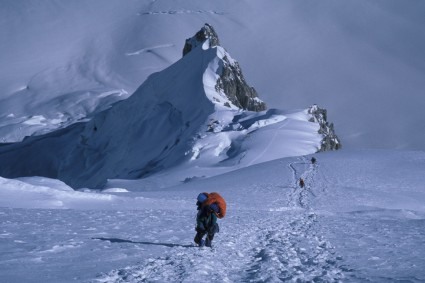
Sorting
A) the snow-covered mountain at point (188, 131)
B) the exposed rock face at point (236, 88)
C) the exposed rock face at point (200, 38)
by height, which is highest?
the exposed rock face at point (200, 38)

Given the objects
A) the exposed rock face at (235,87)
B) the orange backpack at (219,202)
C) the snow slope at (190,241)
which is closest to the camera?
the snow slope at (190,241)

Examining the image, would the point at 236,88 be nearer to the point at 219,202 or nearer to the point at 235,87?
the point at 235,87

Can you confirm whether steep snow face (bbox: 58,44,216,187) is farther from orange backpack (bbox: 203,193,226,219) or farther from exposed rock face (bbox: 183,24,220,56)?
orange backpack (bbox: 203,193,226,219)

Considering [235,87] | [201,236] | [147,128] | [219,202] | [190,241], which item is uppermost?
[235,87]

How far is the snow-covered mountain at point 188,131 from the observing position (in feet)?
157

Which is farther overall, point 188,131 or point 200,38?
point 200,38

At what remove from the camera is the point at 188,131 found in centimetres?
5641

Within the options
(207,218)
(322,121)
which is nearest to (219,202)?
(207,218)

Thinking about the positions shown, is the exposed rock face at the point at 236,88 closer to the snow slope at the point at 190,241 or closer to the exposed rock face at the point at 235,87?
the exposed rock face at the point at 235,87

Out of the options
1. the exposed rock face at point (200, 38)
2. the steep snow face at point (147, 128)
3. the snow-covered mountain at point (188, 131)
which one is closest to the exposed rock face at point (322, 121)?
the snow-covered mountain at point (188, 131)

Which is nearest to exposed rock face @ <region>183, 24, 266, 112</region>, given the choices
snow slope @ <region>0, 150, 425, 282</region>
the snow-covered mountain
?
the snow-covered mountain

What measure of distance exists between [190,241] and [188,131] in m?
46.1

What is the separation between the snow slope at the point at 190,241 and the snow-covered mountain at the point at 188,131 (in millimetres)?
20675

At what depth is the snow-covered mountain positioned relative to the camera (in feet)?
157
